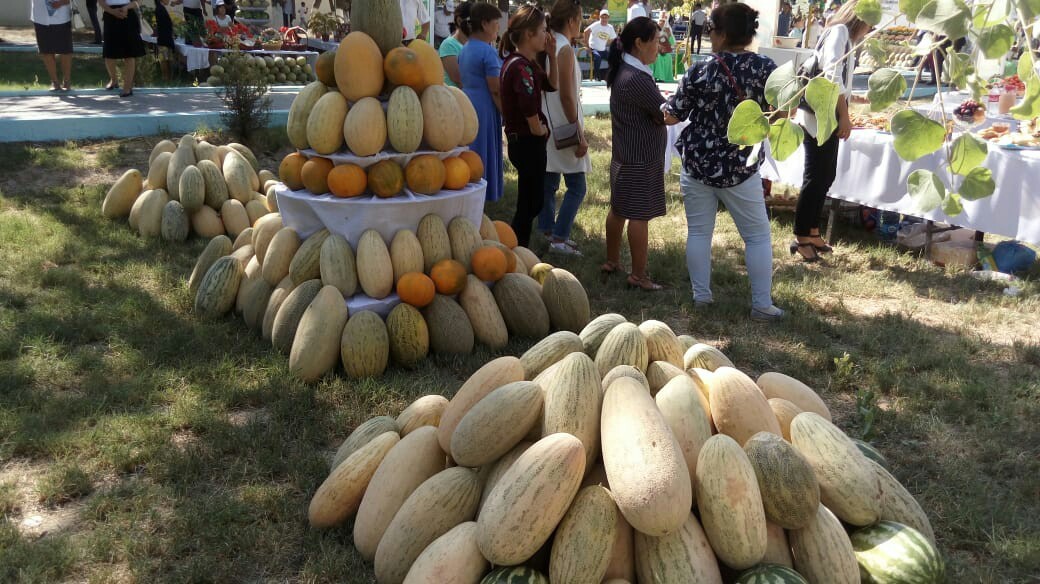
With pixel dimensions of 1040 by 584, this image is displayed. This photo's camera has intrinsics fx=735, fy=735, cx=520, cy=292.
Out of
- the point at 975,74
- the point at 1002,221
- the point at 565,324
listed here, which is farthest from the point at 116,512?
the point at 1002,221

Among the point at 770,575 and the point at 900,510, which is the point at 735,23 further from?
the point at 770,575

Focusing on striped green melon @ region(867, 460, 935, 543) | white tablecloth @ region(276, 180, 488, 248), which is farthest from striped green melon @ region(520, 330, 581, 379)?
white tablecloth @ region(276, 180, 488, 248)

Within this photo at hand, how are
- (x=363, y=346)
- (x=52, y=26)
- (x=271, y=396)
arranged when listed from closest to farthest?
(x=271, y=396), (x=363, y=346), (x=52, y=26)

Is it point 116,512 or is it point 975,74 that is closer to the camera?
point 975,74

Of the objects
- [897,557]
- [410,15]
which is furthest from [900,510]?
[410,15]

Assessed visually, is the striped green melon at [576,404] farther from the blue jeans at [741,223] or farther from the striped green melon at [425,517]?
the blue jeans at [741,223]

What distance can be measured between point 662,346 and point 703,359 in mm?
159

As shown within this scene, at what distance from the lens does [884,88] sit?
34.8 inches

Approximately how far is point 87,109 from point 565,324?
883 centimetres

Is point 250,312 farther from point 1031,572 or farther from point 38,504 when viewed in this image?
point 1031,572

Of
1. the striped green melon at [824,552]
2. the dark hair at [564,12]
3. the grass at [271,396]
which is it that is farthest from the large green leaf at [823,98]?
the dark hair at [564,12]

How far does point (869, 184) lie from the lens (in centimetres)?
682

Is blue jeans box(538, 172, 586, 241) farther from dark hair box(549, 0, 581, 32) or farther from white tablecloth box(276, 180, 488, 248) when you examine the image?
white tablecloth box(276, 180, 488, 248)

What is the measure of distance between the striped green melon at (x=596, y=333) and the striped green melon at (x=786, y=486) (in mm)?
887
